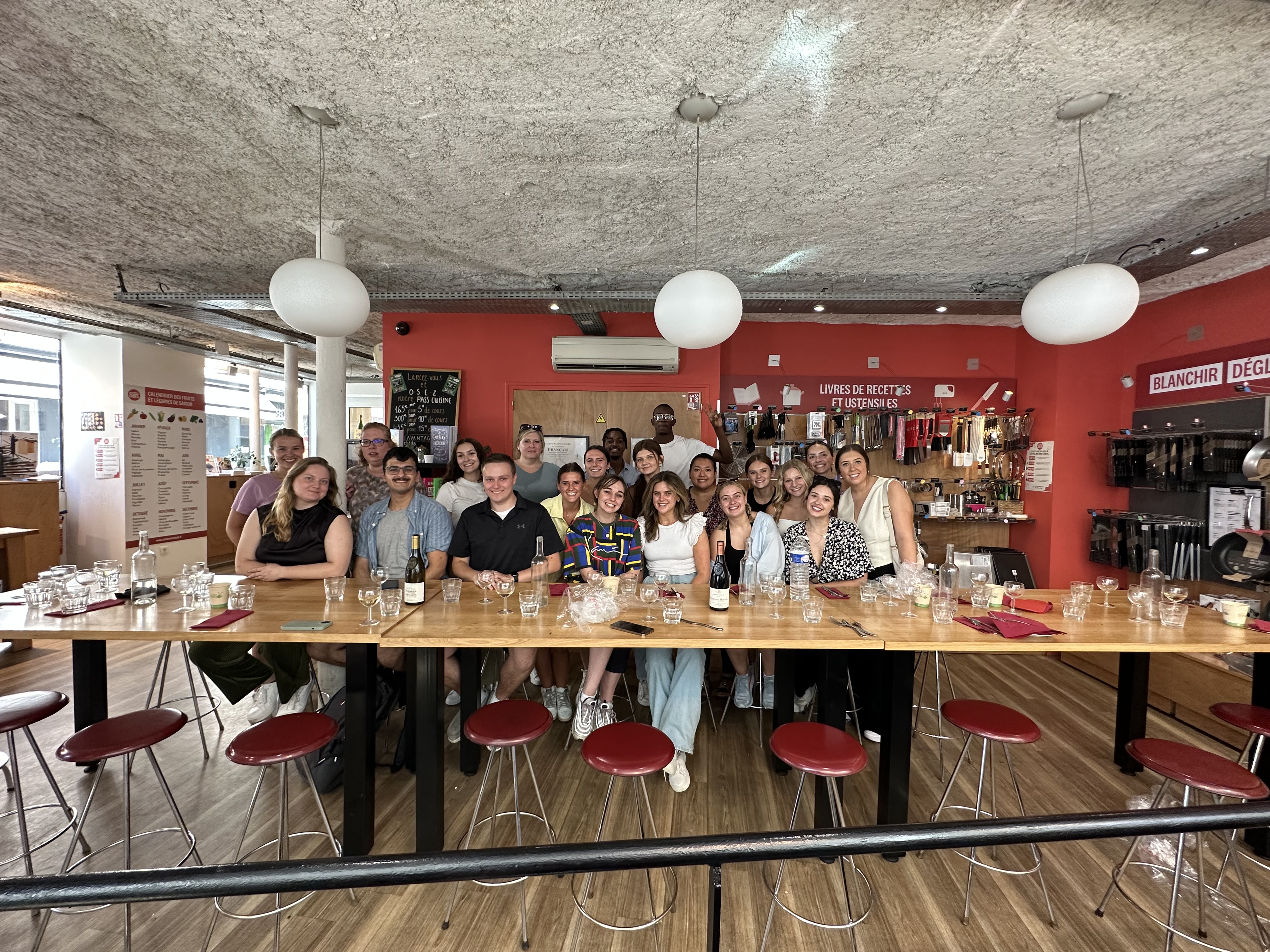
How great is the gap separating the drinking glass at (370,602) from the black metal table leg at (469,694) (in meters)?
0.47

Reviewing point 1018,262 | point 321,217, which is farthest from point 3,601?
point 1018,262

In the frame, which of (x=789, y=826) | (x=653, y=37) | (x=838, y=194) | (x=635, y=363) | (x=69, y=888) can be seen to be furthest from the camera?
(x=635, y=363)

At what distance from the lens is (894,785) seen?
2.33m

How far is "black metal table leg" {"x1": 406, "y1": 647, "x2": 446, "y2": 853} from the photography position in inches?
88.7

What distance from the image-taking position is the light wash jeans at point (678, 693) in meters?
2.87

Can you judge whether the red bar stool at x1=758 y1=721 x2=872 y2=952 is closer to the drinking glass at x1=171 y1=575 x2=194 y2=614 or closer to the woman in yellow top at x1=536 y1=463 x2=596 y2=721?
the woman in yellow top at x1=536 y1=463 x2=596 y2=721

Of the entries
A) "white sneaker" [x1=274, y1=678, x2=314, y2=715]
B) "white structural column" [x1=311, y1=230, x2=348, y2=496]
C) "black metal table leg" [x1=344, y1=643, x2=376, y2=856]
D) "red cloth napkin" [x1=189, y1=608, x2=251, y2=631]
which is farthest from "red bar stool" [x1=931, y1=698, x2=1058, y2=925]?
"white structural column" [x1=311, y1=230, x2=348, y2=496]

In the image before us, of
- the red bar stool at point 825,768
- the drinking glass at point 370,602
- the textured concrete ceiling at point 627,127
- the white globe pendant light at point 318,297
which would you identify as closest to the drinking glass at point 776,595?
the red bar stool at point 825,768

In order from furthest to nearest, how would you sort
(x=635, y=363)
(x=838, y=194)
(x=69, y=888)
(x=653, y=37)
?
(x=635, y=363) < (x=838, y=194) < (x=653, y=37) < (x=69, y=888)

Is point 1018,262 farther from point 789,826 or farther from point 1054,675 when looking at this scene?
point 789,826

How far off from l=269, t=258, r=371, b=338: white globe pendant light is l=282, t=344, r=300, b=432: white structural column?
5903mm

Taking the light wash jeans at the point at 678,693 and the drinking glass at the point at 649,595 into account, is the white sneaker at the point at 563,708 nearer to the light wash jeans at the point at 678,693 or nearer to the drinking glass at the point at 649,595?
the light wash jeans at the point at 678,693

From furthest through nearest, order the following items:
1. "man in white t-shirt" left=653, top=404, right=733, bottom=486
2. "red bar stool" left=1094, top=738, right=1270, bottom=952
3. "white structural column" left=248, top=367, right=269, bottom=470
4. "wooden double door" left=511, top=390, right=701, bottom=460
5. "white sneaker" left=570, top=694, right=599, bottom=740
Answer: "white structural column" left=248, top=367, right=269, bottom=470 < "wooden double door" left=511, top=390, right=701, bottom=460 < "man in white t-shirt" left=653, top=404, right=733, bottom=486 < "white sneaker" left=570, top=694, right=599, bottom=740 < "red bar stool" left=1094, top=738, right=1270, bottom=952

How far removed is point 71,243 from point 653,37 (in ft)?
15.9
